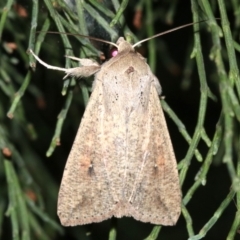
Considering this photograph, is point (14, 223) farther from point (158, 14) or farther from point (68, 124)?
point (158, 14)

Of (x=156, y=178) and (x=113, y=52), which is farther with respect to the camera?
(x=113, y=52)

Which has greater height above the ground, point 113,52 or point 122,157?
point 113,52

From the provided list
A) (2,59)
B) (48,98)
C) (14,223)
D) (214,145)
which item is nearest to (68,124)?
(48,98)

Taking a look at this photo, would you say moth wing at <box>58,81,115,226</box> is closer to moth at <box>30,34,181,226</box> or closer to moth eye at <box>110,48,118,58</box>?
moth at <box>30,34,181,226</box>

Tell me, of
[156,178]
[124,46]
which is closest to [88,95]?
[124,46]

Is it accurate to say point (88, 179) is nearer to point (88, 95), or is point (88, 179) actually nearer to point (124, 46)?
point (88, 95)

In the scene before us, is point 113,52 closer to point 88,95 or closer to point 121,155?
point 88,95
